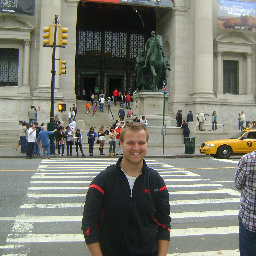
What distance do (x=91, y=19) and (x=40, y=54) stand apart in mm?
13259

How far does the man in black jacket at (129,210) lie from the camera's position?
2.50 m

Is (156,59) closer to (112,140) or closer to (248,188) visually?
(112,140)

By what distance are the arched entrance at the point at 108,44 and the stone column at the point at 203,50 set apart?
951 cm

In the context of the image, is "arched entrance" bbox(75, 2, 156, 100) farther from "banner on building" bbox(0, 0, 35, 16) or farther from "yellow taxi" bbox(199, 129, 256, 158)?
"yellow taxi" bbox(199, 129, 256, 158)

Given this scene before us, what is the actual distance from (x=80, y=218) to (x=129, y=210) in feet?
13.4

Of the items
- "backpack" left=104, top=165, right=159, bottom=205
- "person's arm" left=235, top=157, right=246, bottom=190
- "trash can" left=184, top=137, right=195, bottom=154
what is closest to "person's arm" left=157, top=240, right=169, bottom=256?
"backpack" left=104, top=165, right=159, bottom=205

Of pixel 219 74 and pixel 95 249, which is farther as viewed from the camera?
pixel 219 74

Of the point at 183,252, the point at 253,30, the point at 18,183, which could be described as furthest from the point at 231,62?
the point at 183,252

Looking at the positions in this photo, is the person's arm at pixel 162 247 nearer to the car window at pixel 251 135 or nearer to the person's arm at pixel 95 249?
the person's arm at pixel 95 249

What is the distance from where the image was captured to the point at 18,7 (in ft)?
102

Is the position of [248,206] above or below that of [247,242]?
above

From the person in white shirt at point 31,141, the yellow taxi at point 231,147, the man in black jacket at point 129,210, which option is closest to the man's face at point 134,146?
the man in black jacket at point 129,210

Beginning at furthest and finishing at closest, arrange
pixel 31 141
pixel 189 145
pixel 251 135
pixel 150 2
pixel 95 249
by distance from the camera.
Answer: pixel 150 2, pixel 189 145, pixel 251 135, pixel 31 141, pixel 95 249

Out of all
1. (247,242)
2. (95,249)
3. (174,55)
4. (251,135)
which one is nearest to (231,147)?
(251,135)
